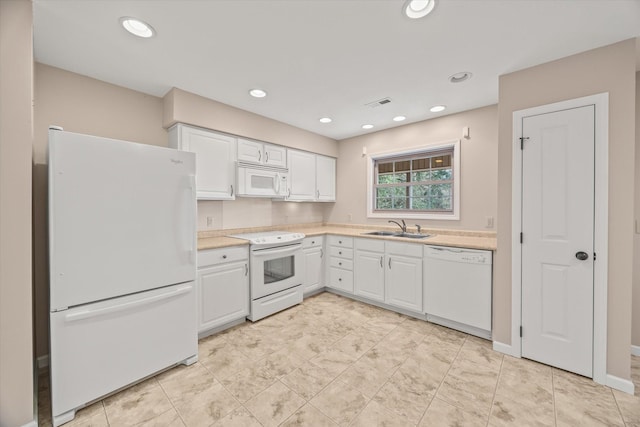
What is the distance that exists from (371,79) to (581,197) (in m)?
1.92

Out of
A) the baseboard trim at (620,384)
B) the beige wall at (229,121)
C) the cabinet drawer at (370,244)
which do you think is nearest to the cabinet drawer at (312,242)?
the cabinet drawer at (370,244)

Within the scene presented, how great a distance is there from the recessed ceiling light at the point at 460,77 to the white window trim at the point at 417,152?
1.01 m

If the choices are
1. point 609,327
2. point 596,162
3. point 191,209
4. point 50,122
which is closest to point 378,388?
point 609,327

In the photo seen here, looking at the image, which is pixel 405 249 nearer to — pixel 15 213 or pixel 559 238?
pixel 559 238

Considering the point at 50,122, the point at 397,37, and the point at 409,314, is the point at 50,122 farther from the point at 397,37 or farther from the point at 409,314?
the point at 409,314

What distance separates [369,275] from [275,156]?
2.05 meters

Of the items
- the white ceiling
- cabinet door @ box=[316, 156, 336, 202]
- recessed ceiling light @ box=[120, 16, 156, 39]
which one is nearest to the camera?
the white ceiling

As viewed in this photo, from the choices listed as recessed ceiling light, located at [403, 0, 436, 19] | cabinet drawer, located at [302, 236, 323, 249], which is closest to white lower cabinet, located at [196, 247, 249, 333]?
cabinet drawer, located at [302, 236, 323, 249]

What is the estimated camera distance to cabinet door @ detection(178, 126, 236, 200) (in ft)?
9.09

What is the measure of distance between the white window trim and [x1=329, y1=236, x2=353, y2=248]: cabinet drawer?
2.54 ft

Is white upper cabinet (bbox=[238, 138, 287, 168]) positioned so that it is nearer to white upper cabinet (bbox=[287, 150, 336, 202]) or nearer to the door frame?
white upper cabinet (bbox=[287, 150, 336, 202])

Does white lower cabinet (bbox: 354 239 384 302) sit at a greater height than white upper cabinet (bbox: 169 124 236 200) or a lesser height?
lesser

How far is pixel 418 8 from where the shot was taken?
5.06 feet

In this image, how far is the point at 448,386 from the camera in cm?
189
